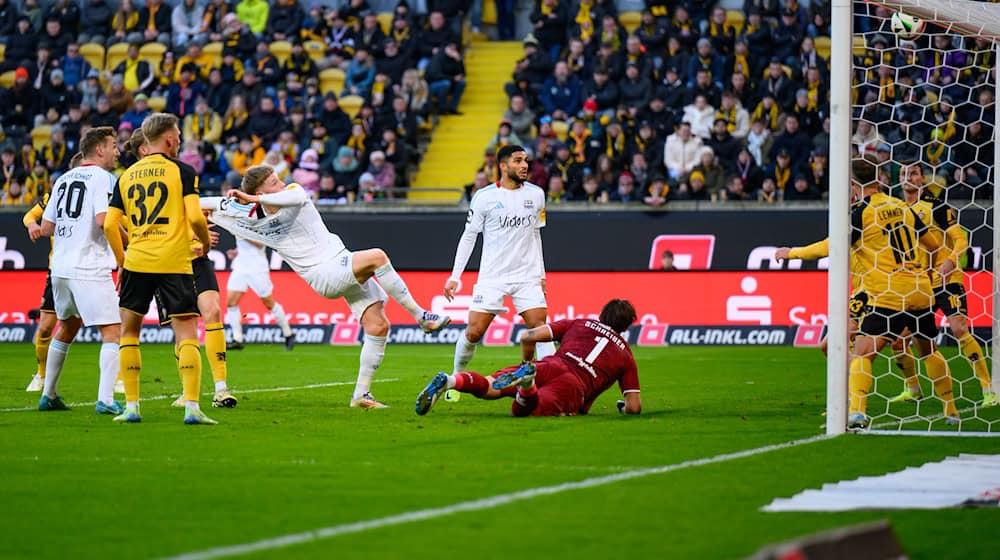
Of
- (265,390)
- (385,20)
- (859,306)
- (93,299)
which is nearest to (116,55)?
(385,20)

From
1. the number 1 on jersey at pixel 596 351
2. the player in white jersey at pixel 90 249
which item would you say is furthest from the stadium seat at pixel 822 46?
the player in white jersey at pixel 90 249

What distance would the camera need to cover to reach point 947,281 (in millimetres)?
14344

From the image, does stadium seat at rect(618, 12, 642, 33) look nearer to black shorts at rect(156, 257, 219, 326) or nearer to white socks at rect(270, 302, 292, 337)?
white socks at rect(270, 302, 292, 337)

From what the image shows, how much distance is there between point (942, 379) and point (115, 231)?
21.5ft

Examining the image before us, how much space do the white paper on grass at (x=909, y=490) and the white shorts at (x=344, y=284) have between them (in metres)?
5.25

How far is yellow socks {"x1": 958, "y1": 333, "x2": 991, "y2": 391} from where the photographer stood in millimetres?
13523

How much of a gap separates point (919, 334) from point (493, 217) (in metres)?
3.81

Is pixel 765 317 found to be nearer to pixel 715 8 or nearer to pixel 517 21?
pixel 715 8

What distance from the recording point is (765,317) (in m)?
22.0

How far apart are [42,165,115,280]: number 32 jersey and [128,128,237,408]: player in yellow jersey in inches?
15.6

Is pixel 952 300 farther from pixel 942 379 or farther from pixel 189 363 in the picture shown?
pixel 189 363

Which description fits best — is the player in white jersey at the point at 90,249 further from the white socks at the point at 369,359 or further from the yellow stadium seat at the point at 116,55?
the yellow stadium seat at the point at 116,55

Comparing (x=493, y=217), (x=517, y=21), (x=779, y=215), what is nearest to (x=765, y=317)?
(x=779, y=215)

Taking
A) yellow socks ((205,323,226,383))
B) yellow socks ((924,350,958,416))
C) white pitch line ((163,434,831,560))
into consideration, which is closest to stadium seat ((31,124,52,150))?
yellow socks ((205,323,226,383))
